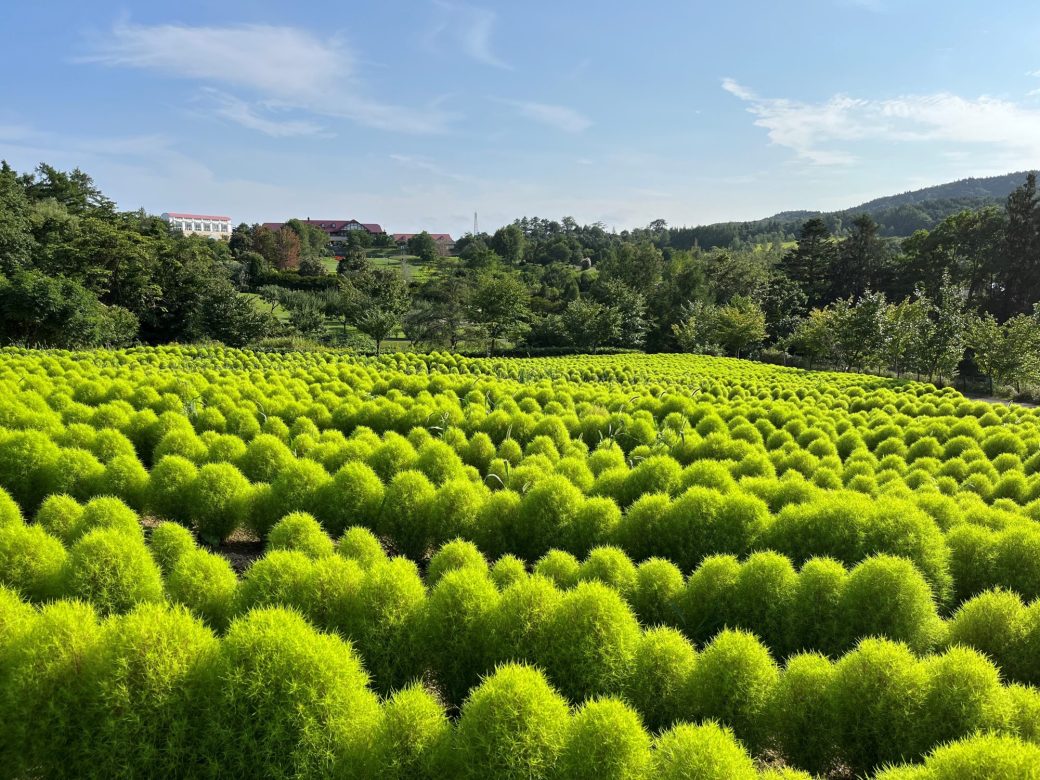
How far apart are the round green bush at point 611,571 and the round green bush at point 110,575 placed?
138 inches

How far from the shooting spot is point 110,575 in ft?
15.5

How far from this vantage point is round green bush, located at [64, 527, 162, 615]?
468cm

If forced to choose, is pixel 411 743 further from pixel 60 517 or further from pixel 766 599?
pixel 60 517

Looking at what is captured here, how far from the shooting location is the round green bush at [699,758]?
9.22 ft

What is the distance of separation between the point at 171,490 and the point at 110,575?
3057 mm

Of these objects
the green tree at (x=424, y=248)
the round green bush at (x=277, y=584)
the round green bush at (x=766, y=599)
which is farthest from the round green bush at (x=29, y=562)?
the green tree at (x=424, y=248)

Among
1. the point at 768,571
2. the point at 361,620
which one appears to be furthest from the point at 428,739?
the point at 768,571

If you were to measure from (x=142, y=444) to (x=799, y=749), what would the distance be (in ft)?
35.4

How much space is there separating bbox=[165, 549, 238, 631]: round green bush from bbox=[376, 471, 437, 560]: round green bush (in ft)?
8.48

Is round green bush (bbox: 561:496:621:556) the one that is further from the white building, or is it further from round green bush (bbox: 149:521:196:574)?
the white building

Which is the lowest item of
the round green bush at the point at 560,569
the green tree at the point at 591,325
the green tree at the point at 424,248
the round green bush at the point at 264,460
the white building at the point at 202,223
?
the round green bush at the point at 560,569

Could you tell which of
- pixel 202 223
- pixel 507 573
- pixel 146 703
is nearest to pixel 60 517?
pixel 146 703

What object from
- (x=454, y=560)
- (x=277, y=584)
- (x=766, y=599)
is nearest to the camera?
(x=277, y=584)

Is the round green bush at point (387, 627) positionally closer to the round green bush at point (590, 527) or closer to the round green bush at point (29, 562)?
the round green bush at point (29, 562)
